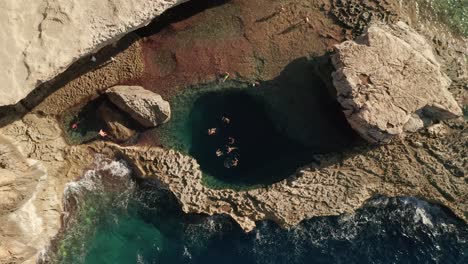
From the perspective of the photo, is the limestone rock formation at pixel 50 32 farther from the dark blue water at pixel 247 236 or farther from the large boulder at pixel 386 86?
the large boulder at pixel 386 86

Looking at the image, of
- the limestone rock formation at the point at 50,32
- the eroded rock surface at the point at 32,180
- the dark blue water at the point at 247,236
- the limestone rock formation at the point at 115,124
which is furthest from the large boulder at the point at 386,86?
the eroded rock surface at the point at 32,180

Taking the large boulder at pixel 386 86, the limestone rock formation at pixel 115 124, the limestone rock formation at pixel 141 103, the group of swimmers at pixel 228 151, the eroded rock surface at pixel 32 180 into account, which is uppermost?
the large boulder at pixel 386 86

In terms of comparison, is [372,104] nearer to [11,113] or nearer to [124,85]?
[124,85]

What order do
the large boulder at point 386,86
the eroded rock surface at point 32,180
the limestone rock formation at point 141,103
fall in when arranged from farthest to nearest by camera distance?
the limestone rock formation at point 141,103, the eroded rock surface at point 32,180, the large boulder at point 386,86

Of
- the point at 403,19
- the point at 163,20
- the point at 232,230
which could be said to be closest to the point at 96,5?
the point at 163,20

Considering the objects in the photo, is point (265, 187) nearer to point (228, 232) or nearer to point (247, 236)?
point (247, 236)

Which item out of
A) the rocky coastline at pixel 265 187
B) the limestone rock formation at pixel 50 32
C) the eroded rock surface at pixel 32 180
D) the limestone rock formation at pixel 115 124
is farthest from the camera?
the limestone rock formation at pixel 115 124
